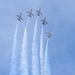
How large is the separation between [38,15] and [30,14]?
9.50 feet

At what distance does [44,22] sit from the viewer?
19550 centimetres

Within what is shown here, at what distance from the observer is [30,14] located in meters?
193

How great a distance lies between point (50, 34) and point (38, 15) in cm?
847

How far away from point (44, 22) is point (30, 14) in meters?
6.16

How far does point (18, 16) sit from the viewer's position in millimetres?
192875

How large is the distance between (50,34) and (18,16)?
1356 cm

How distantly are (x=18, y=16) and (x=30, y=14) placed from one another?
438 centimetres

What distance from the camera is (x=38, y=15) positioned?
194m

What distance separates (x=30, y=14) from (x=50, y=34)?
1052cm

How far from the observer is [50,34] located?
643 feet

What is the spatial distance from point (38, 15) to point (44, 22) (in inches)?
151
